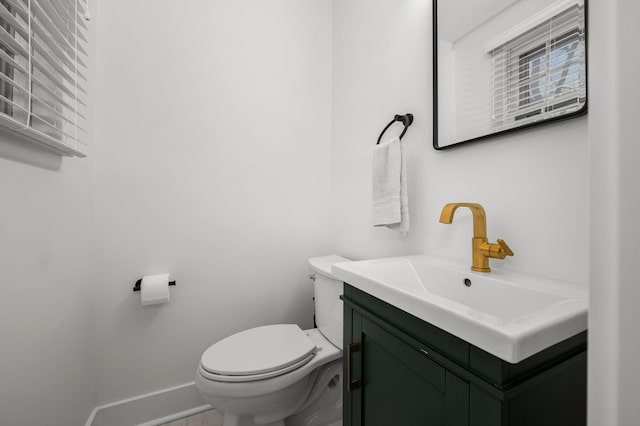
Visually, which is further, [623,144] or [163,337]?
[163,337]

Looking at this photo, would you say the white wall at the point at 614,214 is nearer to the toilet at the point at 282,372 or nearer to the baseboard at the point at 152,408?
the toilet at the point at 282,372

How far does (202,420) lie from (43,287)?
98 centimetres

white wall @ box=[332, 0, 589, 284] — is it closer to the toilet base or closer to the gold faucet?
the gold faucet

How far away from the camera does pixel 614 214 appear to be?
0.26 metres

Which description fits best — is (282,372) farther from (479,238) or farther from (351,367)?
(479,238)

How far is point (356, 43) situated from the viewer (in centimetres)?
145

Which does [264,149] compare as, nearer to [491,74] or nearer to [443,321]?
[491,74]

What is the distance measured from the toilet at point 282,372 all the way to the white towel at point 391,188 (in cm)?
37

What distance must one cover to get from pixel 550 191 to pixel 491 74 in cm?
42

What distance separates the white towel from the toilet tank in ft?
1.12

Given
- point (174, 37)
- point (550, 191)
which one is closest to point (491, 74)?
point (550, 191)

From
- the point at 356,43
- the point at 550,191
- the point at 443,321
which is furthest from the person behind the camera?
the point at 356,43

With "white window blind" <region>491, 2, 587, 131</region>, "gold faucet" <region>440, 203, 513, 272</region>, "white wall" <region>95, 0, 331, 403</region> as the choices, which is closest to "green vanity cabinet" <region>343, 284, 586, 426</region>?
"gold faucet" <region>440, 203, 513, 272</region>

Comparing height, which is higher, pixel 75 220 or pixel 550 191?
pixel 550 191
